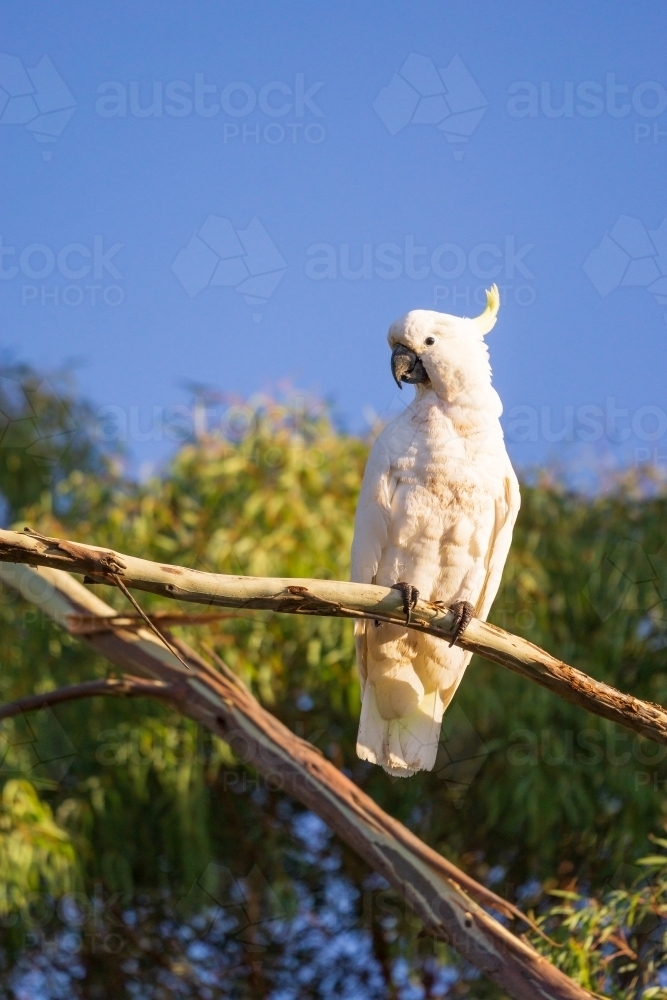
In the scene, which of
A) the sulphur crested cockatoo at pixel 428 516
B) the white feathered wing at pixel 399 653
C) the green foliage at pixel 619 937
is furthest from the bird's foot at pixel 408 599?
the green foliage at pixel 619 937

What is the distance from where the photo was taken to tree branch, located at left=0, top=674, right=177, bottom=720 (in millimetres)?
2875

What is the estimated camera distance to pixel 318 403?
432 cm

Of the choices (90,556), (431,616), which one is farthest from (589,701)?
(90,556)

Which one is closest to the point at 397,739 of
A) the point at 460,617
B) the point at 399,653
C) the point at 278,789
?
the point at 399,653

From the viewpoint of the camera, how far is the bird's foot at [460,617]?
211cm

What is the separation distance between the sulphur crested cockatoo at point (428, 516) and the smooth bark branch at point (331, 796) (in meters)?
0.18

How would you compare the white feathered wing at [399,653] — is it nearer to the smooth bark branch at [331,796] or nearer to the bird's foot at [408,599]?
the smooth bark branch at [331,796]

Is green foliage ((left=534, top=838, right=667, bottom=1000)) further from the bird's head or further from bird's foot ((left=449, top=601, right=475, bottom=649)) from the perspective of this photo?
the bird's head

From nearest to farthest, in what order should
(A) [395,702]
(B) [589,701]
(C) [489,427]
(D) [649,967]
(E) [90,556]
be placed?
1. (E) [90,556]
2. (B) [589,701]
3. (C) [489,427]
4. (A) [395,702]
5. (D) [649,967]

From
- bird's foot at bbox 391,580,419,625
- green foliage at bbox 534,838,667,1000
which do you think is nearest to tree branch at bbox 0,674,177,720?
bird's foot at bbox 391,580,419,625

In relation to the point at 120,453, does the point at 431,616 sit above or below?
below

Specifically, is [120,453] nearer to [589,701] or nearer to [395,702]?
[395,702]

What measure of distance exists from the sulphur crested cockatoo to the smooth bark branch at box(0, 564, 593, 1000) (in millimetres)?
178

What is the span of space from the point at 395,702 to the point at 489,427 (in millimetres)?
745
